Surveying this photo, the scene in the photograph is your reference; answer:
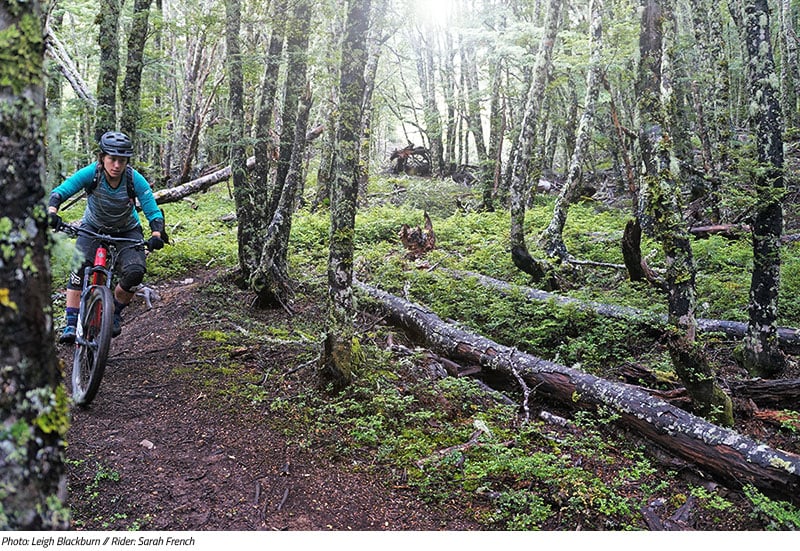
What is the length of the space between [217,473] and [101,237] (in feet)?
9.24

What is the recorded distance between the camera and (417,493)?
15.6ft

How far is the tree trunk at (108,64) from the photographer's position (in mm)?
9375

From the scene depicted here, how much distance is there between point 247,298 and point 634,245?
7496mm

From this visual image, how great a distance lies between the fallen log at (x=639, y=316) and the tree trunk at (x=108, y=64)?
25.3 feet

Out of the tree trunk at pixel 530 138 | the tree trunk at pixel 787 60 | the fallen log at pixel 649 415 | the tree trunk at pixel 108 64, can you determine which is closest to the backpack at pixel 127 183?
the tree trunk at pixel 108 64

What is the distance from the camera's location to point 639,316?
8938 millimetres

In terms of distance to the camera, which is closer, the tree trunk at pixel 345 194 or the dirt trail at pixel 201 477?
the dirt trail at pixel 201 477

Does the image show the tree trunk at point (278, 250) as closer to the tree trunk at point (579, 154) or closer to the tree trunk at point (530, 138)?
the tree trunk at point (530, 138)

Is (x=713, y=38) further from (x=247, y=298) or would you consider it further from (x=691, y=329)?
(x=247, y=298)

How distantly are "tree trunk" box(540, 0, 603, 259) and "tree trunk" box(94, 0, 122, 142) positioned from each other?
30.2ft

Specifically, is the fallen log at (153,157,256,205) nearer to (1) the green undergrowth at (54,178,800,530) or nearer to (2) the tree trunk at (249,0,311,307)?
(1) the green undergrowth at (54,178,800,530)

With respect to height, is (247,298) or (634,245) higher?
(634,245)

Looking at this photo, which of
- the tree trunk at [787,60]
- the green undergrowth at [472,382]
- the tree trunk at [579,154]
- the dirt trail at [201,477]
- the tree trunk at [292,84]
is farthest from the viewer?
the tree trunk at [787,60]

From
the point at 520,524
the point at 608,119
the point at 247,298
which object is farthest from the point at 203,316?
the point at 608,119
